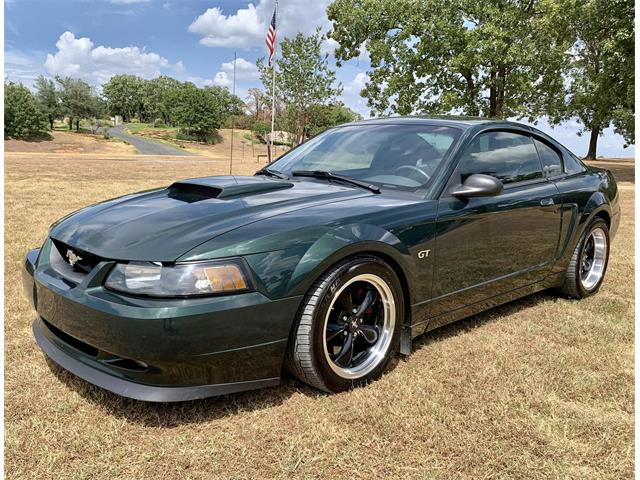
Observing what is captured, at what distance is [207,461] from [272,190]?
152 cm

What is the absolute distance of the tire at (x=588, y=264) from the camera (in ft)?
13.9

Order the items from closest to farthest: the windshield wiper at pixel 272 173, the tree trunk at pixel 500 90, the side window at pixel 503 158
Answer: the side window at pixel 503 158 < the windshield wiper at pixel 272 173 < the tree trunk at pixel 500 90

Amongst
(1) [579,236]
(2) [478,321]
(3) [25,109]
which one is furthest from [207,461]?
(3) [25,109]

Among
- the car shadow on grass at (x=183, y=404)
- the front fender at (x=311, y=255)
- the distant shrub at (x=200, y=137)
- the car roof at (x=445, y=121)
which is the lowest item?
the car shadow on grass at (x=183, y=404)

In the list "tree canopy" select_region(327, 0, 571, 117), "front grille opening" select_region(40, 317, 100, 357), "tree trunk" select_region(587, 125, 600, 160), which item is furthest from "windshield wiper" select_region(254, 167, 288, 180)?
"tree trunk" select_region(587, 125, 600, 160)

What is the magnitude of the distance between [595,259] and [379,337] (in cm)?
279

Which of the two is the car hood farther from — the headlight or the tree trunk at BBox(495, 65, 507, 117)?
the tree trunk at BBox(495, 65, 507, 117)

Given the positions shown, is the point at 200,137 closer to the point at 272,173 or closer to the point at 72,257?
the point at 272,173

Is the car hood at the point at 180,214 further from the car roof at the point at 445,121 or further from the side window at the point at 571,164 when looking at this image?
the side window at the point at 571,164

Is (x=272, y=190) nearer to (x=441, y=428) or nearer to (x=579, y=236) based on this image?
(x=441, y=428)

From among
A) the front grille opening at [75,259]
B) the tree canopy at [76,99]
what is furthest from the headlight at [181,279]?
the tree canopy at [76,99]

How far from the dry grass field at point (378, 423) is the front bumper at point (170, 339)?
0.75 feet

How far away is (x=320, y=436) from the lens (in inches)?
91.9

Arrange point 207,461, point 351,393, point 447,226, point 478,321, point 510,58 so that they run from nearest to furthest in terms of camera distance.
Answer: point 207,461
point 351,393
point 447,226
point 478,321
point 510,58
